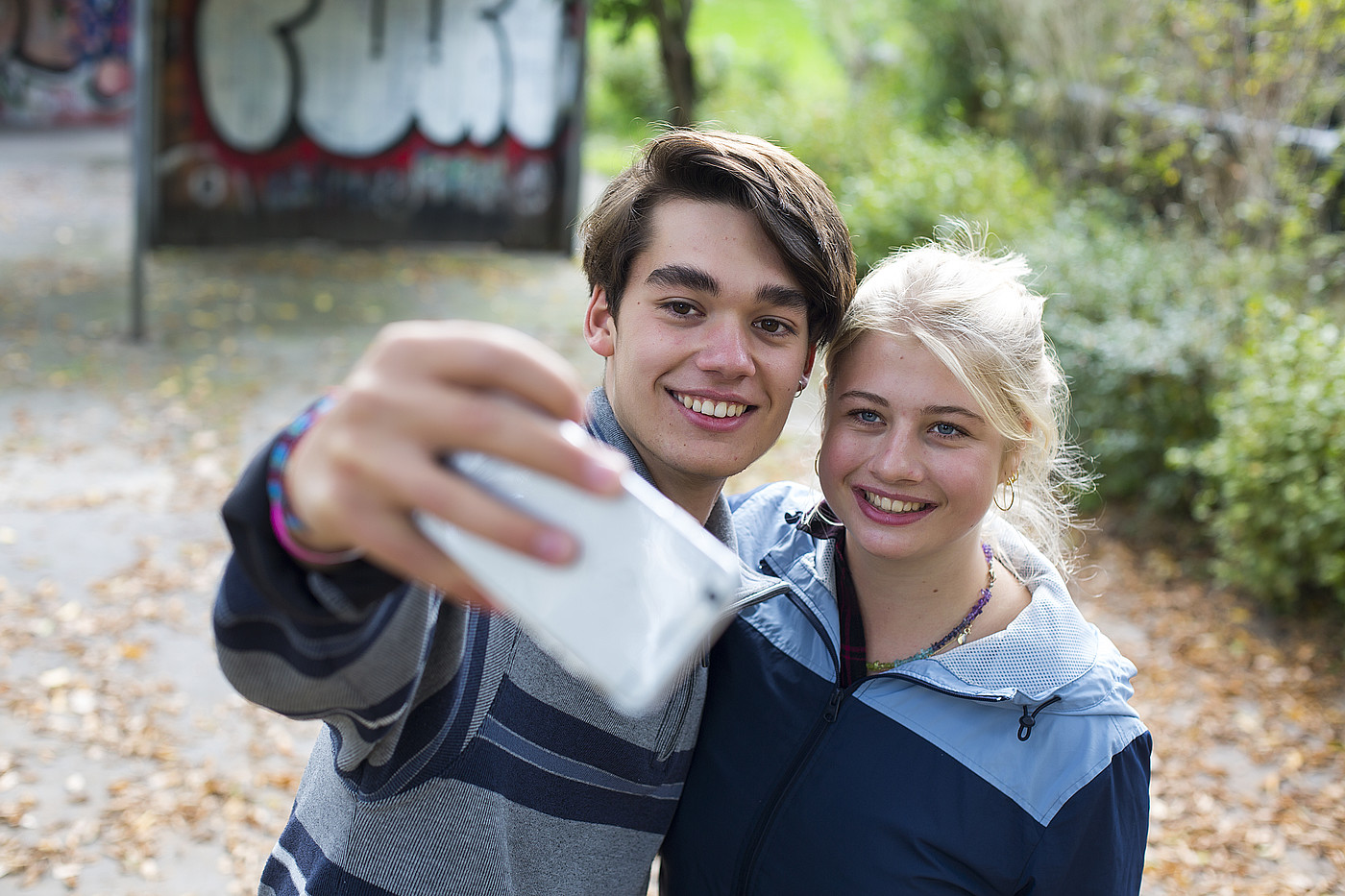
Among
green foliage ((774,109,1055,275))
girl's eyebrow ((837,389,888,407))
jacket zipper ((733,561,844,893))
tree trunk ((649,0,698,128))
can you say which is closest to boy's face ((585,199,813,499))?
girl's eyebrow ((837,389,888,407))

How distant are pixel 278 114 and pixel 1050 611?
1171cm

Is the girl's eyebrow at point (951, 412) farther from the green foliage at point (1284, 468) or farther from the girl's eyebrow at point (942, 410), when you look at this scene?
the green foliage at point (1284, 468)

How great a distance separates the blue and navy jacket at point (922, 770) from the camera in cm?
185

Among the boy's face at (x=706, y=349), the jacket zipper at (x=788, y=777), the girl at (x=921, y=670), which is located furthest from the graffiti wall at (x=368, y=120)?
the jacket zipper at (x=788, y=777)

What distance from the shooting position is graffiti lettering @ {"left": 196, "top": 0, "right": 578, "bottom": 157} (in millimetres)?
11438

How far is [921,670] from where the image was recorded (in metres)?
1.98

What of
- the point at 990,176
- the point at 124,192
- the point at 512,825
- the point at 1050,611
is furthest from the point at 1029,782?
the point at 124,192

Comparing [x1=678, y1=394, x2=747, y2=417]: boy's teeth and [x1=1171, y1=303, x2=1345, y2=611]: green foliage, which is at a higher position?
[x1=678, y1=394, x2=747, y2=417]: boy's teeth

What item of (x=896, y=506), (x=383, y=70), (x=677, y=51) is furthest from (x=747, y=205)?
(x=383, y=70)

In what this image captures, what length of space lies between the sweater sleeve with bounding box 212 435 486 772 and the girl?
0.80 m

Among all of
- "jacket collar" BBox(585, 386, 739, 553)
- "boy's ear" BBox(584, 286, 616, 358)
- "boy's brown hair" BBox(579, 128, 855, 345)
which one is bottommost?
"jacket collar" BBox(585, 386, 739, 553)

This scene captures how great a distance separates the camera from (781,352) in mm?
2189

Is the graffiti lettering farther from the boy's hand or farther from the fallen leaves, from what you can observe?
the boy's hand

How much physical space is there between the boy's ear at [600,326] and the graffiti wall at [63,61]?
70.8 feet
